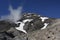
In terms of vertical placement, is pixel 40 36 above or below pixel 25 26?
below

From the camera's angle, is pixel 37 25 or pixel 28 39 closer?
pixel 28 39

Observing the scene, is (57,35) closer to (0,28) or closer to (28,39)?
(28,39)

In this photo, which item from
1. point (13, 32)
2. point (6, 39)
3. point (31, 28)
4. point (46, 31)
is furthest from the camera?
point (31, 28)

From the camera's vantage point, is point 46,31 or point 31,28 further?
point 31,28

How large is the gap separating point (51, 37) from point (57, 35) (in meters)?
1.20

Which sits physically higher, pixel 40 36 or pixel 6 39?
pixel 6 39

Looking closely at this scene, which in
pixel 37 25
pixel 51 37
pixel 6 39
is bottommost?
pixel 51 37

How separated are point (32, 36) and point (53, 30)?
5.11 m

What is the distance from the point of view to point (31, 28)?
18638cm

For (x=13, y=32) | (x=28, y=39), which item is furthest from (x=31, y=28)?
(x=28, y=39)

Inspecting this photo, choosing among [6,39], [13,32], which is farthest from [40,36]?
[13,32]

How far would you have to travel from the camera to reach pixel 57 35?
129ft

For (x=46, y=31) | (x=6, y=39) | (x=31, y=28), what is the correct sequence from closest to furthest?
(x=46, y=31), (x=6, y=39), (x=31, y=28)

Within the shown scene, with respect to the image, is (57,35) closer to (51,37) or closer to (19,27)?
(51,37)
